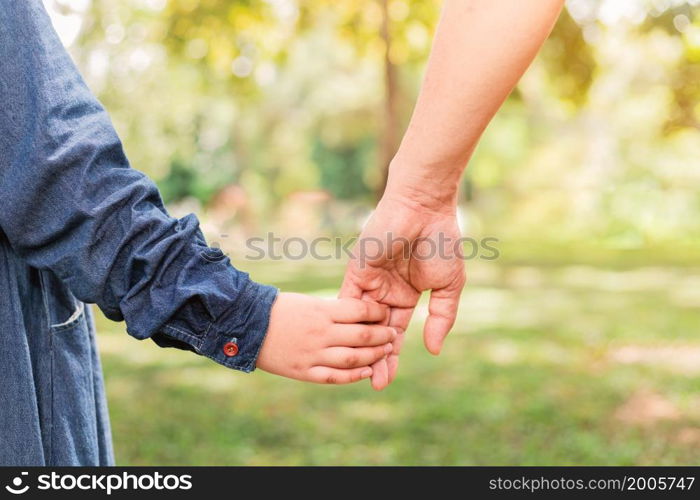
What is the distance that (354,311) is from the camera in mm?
1617

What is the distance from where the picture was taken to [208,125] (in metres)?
22.5

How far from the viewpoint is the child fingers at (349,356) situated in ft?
5.10

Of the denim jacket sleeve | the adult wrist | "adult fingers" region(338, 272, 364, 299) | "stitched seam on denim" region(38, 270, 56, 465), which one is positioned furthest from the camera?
"adult fingers" region(338, 272, 364, 299)

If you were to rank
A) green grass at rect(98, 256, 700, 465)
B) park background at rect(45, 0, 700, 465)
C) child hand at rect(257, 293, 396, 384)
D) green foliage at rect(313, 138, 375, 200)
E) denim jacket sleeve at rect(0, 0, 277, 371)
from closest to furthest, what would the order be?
denim jacket sleeve at rect(0, 0, 277, 371) < child hand at rect(257, 293, 396, 384) < green grass at rect(98, 256, 700, 465) < park background at rect(45, 0, 700, 465) < green foliage at rect(313, 138, 375, 200)

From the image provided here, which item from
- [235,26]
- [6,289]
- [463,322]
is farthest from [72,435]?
[463,322]

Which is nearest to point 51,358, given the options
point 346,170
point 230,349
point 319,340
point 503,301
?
point 230,349

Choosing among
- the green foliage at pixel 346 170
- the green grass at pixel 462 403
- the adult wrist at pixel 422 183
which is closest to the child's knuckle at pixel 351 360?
the adult wrist at pixel 422 183

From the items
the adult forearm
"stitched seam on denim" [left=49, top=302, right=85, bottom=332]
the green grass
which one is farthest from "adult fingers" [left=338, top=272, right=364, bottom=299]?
the green grass

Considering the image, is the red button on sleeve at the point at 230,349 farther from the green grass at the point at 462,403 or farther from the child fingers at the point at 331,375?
the green grass at the point at 462,403

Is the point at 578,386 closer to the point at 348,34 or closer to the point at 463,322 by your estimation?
the point at 463,322

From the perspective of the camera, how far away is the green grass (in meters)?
3.88

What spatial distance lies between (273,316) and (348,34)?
6.19 meters

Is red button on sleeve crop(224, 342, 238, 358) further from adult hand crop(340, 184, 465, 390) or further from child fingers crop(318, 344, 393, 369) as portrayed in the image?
adult hand crop(340, 184, 465, 390)

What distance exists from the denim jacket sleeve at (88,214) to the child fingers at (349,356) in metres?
0.22
